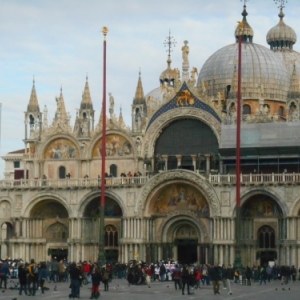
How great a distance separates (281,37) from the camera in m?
107

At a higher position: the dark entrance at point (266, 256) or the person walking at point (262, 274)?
the dark entrance at point (266, 256)

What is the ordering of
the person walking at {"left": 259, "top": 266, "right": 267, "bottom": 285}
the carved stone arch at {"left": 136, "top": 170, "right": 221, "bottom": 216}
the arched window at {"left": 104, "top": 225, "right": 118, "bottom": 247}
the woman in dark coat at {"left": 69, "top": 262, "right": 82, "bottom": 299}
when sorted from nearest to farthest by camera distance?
the woman in dark coat at {"left": 69, "top": 262, "right": 82, "bottom": 299}
the person walking at {"left": 259, "top": 266, "right": 267, "bottom": 285}
the carved stone arch at {"left": 136, "top": 170, "right": 221, "bottom": 216}
the arched window at {"left": 104, "top": 225, "right": 118, "bottom": 247}

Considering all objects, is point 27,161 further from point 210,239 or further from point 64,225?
point 210,239

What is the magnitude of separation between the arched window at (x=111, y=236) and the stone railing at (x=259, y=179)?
33.6 feet

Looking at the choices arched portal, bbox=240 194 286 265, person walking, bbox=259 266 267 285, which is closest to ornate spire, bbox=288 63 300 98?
arched portal, bbox=240 194 286 265

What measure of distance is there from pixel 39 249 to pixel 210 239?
14.3 meters

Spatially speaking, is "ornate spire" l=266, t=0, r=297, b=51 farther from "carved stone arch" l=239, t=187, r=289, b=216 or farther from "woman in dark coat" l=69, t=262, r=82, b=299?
"woman in dark coat" l=69, t=262, r=82, b=299

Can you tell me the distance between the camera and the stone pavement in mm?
49219

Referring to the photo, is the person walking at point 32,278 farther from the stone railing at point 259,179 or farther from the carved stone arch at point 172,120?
the carved stone arch at point 172,120

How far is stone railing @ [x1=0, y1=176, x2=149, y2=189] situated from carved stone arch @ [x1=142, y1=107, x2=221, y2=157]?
10.8 feet

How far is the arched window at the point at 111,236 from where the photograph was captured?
82625 millimetres

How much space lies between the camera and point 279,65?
3573 inches

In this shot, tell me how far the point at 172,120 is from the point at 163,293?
29.4 meters

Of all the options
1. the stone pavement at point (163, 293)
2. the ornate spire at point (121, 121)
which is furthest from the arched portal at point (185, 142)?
the stone pavement at point (163, 293)
